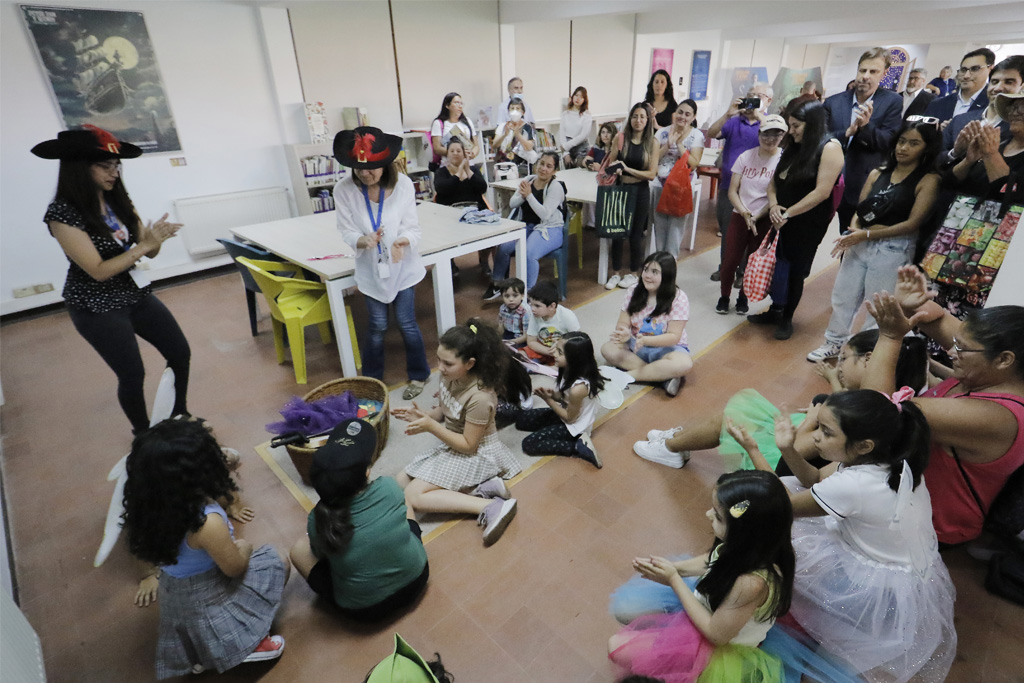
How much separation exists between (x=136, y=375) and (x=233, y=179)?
3746mm

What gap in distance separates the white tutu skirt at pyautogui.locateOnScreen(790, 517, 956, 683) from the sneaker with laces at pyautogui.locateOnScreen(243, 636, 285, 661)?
1744 millimetres

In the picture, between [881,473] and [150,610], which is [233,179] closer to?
[150,610]

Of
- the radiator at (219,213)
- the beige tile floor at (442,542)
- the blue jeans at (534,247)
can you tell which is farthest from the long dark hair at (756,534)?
the radiator at (219,213)

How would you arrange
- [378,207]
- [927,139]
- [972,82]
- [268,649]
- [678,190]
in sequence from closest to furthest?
[268,649] → [927,139] → [378,207] → [972,82] → [678,190]

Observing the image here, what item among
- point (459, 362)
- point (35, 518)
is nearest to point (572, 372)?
point (459, 362)

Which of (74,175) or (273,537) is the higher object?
(74,175)

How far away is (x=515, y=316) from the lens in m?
3.56

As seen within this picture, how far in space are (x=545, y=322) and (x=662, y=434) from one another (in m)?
1.04

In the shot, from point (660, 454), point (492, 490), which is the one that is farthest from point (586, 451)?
point (492, 490)

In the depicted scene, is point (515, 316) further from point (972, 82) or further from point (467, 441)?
point (972, 82)

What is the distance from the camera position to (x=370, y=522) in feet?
5.64

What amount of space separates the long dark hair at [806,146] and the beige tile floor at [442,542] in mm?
1213

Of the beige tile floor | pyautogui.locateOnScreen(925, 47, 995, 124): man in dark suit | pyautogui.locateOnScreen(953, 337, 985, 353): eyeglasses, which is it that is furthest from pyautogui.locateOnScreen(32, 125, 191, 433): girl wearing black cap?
pyautogui.locateOnScreen(925, 47, 995, 124): man in dark suit

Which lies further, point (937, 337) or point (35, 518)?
point (35, 518)
